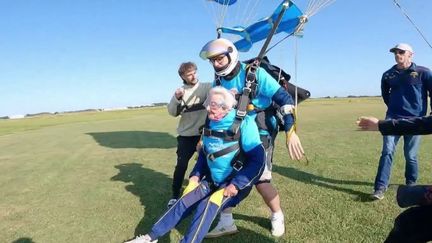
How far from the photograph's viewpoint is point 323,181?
7602 millimetres

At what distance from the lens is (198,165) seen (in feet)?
14.7

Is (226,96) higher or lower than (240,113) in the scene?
higher

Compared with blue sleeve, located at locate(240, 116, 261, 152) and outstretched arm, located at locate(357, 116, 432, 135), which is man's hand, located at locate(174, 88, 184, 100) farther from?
outstretched arm, located at locate(357, 116, 432, 135)

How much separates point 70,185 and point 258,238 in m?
5.22

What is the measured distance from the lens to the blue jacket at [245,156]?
4.04 metres

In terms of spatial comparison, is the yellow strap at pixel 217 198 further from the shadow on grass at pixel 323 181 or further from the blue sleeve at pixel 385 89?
the blue sleeve at pixel 385 89

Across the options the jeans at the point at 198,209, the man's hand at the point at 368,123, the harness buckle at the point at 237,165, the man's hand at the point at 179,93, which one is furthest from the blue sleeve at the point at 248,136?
the man's hand at the point at 179,93

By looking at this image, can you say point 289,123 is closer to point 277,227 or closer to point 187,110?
point 277,227

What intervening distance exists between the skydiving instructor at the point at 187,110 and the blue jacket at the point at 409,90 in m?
3.12

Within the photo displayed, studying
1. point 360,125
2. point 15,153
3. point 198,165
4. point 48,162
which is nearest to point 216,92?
point 198,165

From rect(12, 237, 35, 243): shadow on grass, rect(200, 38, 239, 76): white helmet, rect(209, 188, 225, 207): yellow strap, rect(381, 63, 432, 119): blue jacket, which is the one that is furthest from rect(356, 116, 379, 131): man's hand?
rect(12, 237, 35, 243): shadow on grass

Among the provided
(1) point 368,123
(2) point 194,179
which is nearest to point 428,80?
(1) point 368,123

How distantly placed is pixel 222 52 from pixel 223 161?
1226 millimetres

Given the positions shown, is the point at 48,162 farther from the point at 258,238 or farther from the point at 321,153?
the point at 258,238
